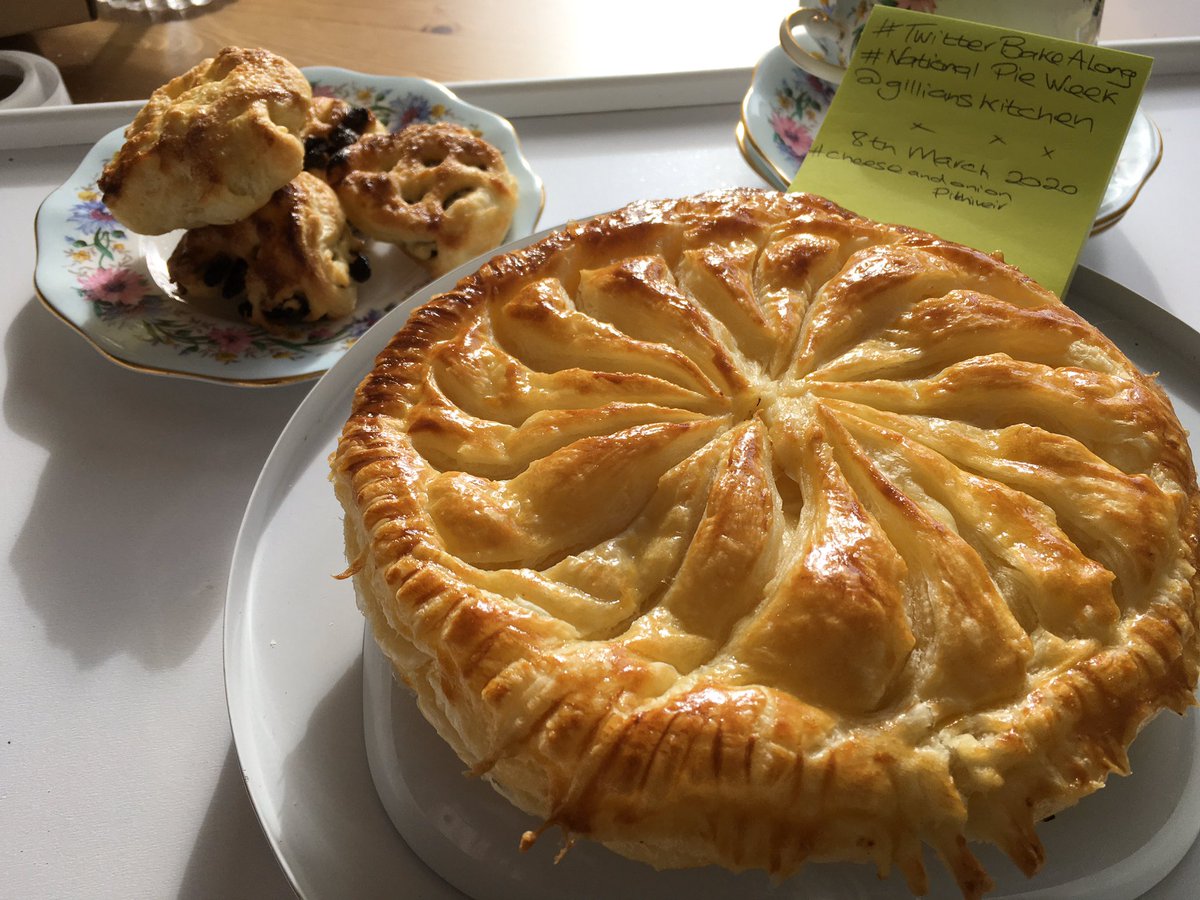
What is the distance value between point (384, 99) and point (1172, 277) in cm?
182

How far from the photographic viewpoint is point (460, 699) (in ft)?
3.39

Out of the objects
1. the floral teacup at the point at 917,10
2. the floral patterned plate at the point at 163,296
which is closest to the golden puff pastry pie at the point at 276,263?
the floral patterned plate at the point at 163,296

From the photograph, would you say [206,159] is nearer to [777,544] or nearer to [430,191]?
[430,191]

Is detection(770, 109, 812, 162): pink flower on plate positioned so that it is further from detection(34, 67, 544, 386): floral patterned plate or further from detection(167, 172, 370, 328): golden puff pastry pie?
detection(167, 172, 370, 328): golden puff pastry pie

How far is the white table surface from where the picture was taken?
1309mm

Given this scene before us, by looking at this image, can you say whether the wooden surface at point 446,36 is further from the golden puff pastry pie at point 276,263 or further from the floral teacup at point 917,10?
the golden puff pastry pie at point 276,263

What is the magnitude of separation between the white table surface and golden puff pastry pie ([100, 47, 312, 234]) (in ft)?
1.06

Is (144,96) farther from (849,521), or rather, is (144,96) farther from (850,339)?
(849,521)

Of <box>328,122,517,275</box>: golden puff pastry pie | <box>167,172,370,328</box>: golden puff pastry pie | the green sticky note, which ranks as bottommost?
<box>167,172,370,328</box>: golden puff pastry pie

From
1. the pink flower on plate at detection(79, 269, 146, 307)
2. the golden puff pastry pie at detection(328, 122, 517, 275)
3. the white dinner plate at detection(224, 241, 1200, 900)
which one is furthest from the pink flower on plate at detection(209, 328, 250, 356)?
the white dinner plate at detection(224, 241, 1200, 900)

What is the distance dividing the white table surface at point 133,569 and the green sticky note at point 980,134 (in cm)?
52

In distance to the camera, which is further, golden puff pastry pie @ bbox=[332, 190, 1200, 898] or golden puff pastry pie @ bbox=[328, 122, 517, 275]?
golden puff pastry pie @ bbox=[328, 122, 517, 275]

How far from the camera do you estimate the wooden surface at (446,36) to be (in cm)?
296

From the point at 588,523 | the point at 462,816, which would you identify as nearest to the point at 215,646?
the point at 462,816
